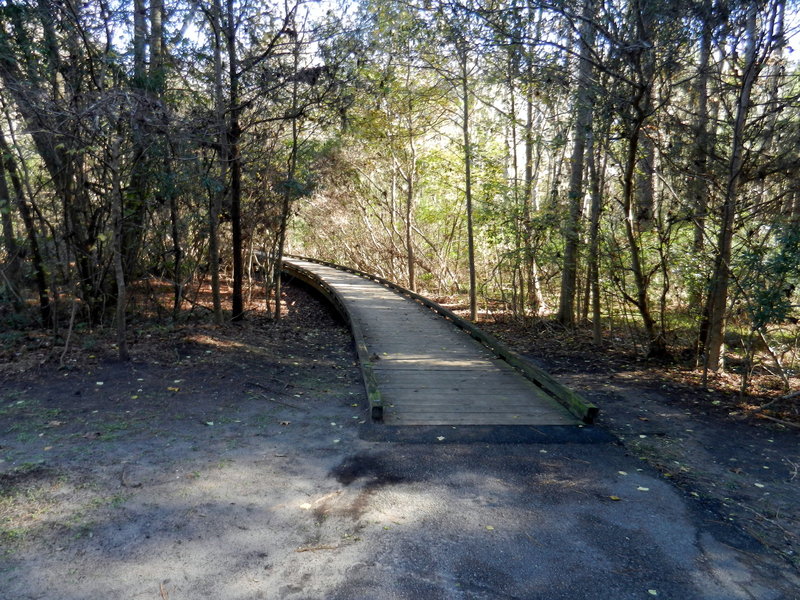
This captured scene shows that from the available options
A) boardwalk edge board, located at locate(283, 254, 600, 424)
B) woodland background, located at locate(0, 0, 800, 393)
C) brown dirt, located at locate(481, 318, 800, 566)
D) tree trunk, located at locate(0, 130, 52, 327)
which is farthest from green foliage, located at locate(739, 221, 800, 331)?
tree trunk, located at locate(0, 130, 52, 327)

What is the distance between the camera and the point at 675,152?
7805 millimetres

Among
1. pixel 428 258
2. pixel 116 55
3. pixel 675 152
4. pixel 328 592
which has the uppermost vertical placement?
pixel 116 55

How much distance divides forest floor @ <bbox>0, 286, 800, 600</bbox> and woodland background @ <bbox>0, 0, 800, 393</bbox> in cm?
168

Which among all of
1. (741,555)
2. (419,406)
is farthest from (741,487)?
(419,406)

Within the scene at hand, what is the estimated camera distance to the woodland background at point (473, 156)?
275 inches

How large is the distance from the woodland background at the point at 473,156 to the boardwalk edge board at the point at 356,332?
2.30 meters

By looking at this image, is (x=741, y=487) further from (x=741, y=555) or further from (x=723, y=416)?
(x=723, y=416)

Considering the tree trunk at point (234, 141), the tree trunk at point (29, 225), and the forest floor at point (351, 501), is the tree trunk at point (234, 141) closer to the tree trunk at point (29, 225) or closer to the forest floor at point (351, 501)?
the tree trunk at point (29, 225)

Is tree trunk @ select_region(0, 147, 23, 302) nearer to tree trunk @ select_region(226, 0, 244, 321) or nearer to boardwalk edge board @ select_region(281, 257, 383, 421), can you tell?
tree trunk @ select_region(226, 0, 244, 321)

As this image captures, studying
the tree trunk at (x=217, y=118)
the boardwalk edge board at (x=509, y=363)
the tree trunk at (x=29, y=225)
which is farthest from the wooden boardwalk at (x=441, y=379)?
the tree trunk at (x=29, y=225)

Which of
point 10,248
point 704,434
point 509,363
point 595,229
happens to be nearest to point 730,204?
point 595,229

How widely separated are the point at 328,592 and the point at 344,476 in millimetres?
1442

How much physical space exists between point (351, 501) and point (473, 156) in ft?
31.3

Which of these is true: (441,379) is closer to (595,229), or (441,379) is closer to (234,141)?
(595,229)
